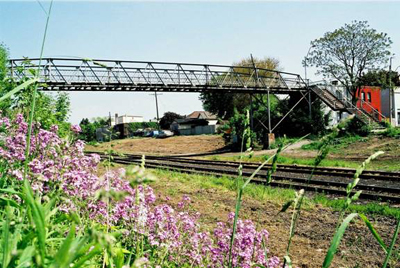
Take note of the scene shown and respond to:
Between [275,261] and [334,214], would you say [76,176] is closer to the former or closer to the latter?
[275,261]

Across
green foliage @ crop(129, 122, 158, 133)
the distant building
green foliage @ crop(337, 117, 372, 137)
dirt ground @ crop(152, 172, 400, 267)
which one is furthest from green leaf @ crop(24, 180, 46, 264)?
the distant building

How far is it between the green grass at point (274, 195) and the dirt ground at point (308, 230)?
1.22 ft

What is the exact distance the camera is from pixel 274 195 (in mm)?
11750

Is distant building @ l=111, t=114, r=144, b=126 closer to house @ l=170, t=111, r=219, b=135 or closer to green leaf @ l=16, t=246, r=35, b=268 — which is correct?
house @ l=170, t=111, r=219, b=135

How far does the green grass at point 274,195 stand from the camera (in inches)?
379

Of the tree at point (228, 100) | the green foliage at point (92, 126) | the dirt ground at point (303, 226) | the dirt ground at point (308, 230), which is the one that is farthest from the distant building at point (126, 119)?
the green foliage at point (92, 126)

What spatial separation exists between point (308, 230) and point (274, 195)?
3834 millimetres

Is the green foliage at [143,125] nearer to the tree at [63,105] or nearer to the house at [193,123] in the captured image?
the house at [193,123]

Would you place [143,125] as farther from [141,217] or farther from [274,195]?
[141,217]

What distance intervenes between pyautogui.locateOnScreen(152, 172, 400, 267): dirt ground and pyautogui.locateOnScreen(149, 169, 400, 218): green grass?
0.37 m

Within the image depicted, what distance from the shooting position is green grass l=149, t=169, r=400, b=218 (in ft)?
31.6

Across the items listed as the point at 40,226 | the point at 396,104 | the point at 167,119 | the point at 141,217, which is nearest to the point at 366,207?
the point at 141,217

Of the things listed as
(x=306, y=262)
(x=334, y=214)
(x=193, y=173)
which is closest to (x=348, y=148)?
(x=193, y=173)

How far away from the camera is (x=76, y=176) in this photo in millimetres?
2852
